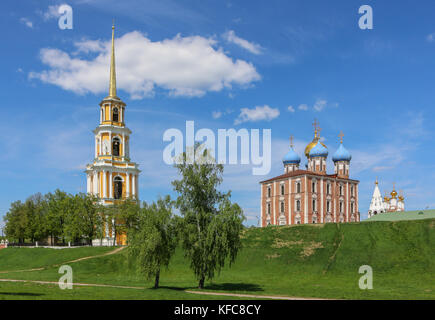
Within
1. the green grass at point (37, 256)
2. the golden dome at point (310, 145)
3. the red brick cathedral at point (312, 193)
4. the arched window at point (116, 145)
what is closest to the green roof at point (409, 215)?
the red brick cathedral at point (312, 193)

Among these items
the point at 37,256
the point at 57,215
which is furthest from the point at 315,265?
the point at 57,215

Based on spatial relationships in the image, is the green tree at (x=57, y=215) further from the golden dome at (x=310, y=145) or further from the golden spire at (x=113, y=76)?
the golden dome at (x=310, y=145)

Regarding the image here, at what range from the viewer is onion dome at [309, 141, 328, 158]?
90750 mm

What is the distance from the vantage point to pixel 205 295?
93.9 ft

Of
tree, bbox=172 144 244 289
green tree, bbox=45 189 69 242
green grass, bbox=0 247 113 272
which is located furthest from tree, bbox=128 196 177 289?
green tree, bbox=45 189 69 242

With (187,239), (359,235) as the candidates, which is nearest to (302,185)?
(359,235)

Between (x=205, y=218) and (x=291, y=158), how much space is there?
61.5 m

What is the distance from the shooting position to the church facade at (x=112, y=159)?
7469 cm

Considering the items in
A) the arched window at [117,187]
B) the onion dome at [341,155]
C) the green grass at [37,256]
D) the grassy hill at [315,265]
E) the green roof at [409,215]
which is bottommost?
the green grass at [37,256]

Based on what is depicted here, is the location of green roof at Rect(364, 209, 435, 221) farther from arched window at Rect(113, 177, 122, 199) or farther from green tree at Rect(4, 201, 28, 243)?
green tree at Rect(4, 201, 28, 243)

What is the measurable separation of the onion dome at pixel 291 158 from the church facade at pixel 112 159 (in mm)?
31798

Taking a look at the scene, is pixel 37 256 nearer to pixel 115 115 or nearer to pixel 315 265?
pixel 115 115

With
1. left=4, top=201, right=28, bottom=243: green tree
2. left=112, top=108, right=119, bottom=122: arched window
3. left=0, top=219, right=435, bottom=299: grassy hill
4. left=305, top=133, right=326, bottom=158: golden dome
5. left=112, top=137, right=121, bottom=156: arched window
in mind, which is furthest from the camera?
left=305, top=133, right=326, bottom=158: golden dome
